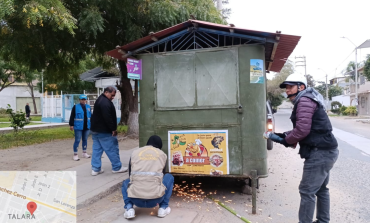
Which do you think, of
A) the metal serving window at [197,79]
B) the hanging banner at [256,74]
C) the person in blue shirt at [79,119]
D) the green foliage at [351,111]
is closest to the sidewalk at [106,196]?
the person in blue shirt at [79,119]

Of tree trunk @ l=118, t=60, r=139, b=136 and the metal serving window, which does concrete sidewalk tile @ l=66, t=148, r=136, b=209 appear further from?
tree trunk @ l=118, t=60, r=139, b=136

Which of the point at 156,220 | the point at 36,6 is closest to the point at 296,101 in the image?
the point at 156,220

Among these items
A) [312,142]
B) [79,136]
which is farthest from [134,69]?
[79,136]

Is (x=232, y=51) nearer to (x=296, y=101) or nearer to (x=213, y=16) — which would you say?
(x=296, y=101)

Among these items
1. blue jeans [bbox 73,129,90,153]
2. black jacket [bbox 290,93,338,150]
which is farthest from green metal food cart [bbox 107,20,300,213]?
blue jeans [bbox 73,129,90,153]

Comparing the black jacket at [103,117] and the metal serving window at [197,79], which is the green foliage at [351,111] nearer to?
the metal serving window at [197,79]

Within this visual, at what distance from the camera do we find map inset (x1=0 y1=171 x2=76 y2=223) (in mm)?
3344

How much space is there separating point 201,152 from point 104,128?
6.97ft

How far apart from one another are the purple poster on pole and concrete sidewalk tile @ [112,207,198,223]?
220cm

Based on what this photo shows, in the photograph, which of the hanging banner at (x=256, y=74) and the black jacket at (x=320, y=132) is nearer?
the black jacket at (x=320, y=132)

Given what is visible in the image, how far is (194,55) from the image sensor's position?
16.2 feet

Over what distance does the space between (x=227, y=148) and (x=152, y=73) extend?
1834 mm

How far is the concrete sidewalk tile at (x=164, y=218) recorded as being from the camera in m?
3.96

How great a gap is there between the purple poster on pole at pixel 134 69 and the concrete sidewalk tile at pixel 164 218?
2.20 m
